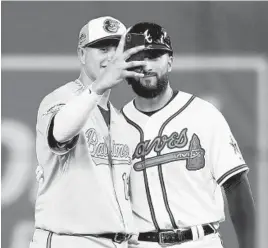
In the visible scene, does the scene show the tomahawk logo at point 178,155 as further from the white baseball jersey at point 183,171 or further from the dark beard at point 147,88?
the dark beard at point 147,88

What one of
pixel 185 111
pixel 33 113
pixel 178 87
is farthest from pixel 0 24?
pixel 185 111

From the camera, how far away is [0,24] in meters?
2.11

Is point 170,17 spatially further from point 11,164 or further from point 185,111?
point 11,164

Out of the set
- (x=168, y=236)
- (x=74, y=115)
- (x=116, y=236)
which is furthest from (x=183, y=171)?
(x=74, y=115)

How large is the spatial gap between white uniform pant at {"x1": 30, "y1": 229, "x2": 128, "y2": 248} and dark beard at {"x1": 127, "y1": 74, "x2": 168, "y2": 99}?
1.46ft

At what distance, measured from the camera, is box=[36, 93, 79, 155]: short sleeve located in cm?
121

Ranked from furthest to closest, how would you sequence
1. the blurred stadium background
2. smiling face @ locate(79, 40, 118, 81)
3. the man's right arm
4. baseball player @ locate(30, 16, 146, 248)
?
the blurred stadium background → smiling face @ locate(79, 40, 118, 81) → baseball player @ locate(30, 16, 146, 248) → the man's right arm

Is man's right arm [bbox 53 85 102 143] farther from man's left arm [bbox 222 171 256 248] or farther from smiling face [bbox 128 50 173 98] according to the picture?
man's left arm [bbox 222 171 256 248]

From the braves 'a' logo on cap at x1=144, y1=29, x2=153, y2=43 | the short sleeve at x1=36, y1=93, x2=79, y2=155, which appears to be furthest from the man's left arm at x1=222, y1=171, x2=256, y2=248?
the short sleeve at x1=36, y1=93, x2=79, y2=155

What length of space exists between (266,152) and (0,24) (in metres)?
0.96

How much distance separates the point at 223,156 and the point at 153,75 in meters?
0.28

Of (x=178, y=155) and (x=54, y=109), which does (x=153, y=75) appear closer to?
(x=178, y=155)

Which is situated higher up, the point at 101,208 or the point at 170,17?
the point at 170,17

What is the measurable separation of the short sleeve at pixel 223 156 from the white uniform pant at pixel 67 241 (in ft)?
1.35
